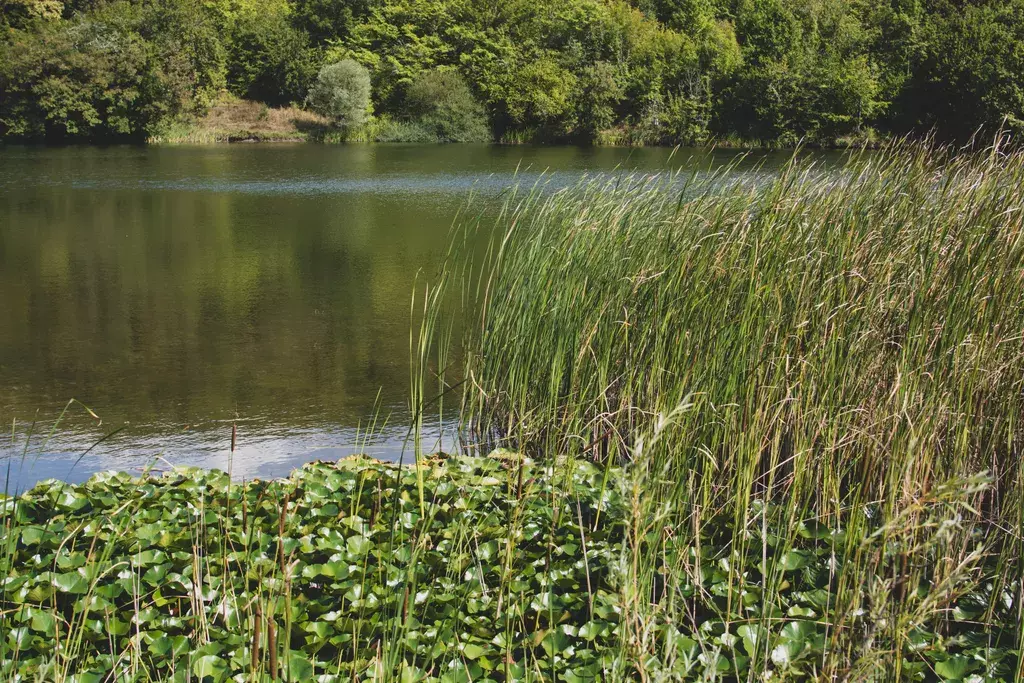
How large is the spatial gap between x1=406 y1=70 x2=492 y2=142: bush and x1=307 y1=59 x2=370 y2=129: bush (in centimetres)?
179

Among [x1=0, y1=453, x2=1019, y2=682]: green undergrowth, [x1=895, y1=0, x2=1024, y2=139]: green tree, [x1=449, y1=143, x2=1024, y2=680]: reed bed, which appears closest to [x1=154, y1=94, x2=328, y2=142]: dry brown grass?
[x1=895, y1=0, x2=1024, y2=139]: green tree

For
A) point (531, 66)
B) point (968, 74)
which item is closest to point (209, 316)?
point (968, 74)

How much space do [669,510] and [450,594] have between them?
0.73 m

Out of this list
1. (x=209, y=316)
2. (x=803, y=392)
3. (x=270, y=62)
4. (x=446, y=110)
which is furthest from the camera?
(x=270, y=62)

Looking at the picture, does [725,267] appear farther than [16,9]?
No

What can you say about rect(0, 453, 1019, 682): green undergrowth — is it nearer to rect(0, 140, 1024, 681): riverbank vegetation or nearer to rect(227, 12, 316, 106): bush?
rect(0, 140, 1024, 681): riverbank vegetation

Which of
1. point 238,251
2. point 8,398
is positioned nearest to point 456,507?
point 8,398

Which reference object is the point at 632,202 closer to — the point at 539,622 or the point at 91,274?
the point at 539,622

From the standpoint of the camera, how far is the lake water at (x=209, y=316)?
3.97 meters

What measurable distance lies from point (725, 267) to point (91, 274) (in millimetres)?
6442

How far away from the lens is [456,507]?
8.07ft

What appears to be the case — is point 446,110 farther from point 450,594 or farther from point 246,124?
point 450,594

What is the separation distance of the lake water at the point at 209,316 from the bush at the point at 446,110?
14595 mm

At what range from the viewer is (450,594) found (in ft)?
6.89
